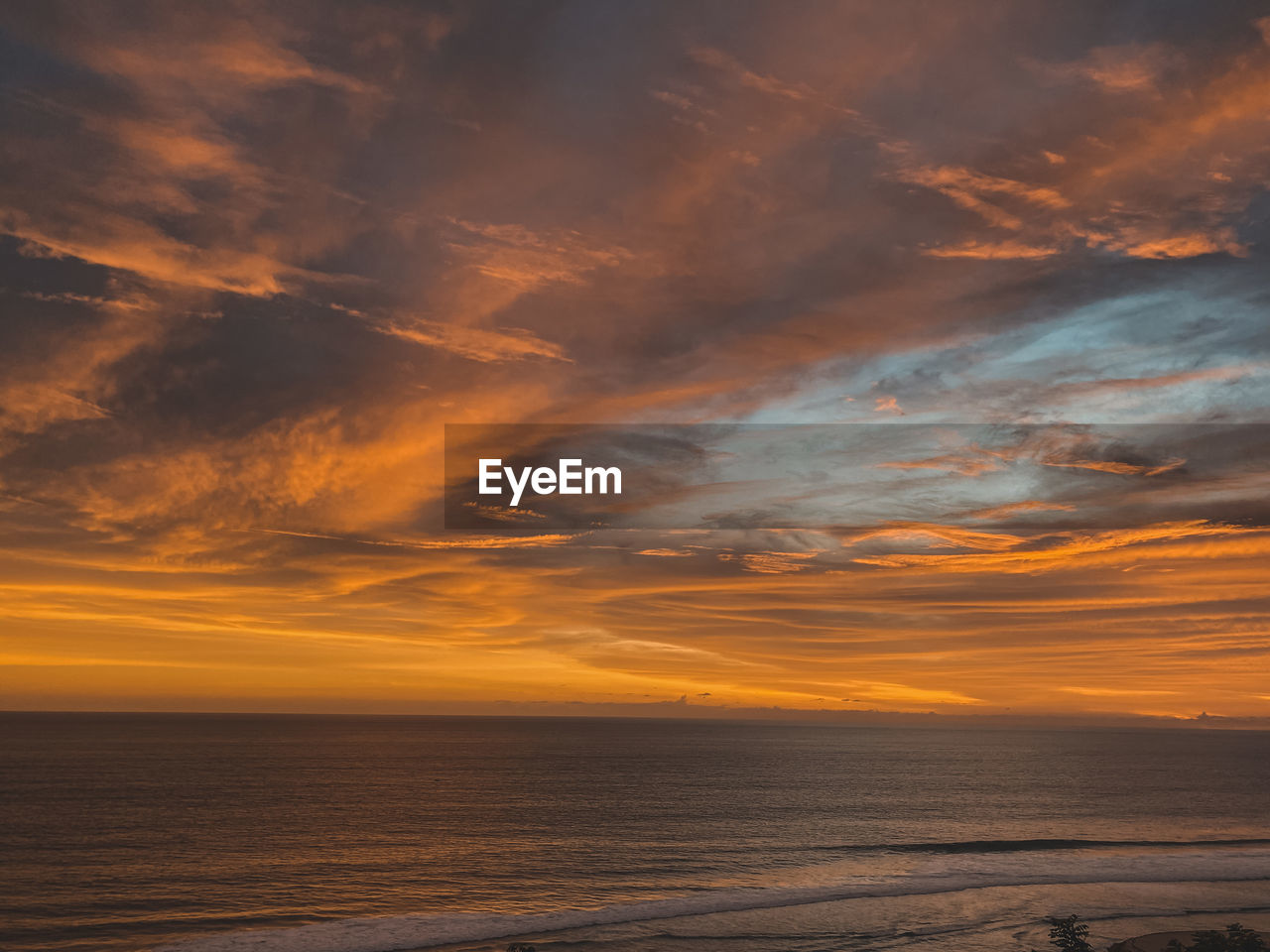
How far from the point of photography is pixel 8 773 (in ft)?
404

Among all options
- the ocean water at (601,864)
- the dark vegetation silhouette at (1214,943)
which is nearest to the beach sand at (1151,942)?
the ocean water at (601,864)

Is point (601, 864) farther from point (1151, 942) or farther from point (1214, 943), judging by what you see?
point (1214, 943)

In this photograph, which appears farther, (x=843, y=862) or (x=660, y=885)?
(x=843, y=862)

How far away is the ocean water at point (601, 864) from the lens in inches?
1644

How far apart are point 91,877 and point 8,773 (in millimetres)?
93021

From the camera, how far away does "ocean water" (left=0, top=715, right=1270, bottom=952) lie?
137 feet

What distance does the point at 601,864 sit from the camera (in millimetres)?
59969

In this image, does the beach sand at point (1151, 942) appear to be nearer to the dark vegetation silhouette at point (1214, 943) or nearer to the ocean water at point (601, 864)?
the ocean water at point (601, 864)

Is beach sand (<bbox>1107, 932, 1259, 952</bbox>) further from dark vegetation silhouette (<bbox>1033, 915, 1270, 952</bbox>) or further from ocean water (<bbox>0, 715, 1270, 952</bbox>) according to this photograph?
dark vegetation silhouette (<bbox>1033, 915, 1270, 952</bbox>)

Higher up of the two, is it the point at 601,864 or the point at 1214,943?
the point at 1214,943

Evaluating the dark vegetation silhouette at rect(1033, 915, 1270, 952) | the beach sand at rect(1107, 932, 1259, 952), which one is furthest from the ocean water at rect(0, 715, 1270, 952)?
the dark vegetation silhouette at rect(1033, 915, 1270, 952)

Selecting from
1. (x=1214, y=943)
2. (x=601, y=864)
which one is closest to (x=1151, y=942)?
(x=1214, y=943)

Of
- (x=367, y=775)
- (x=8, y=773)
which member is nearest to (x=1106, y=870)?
(x=367, y=775)

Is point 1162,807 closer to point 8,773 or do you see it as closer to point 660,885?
point 660,885
